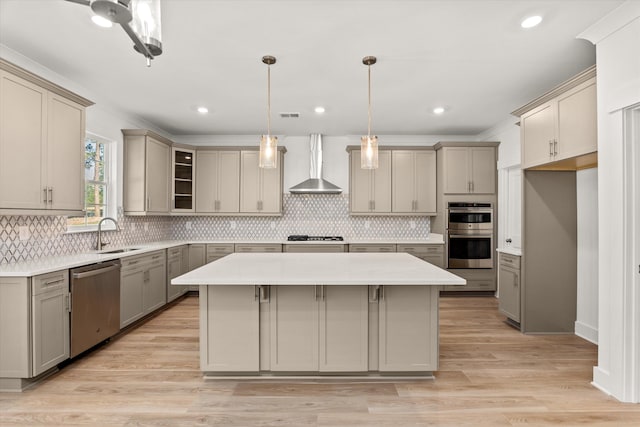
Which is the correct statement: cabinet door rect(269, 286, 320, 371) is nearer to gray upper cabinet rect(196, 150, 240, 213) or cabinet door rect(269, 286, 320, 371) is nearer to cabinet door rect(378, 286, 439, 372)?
cabinet door rect(378, 286, 439, 372)

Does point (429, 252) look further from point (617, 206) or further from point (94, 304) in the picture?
point (94, 304)

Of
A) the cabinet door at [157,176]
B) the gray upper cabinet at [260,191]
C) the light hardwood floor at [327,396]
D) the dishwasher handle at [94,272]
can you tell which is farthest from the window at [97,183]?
the gray upper cabinet at [260,191]

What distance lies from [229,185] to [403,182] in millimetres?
2905

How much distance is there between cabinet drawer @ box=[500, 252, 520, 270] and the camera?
3900mm

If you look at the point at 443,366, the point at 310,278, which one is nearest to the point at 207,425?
the point at 310,278

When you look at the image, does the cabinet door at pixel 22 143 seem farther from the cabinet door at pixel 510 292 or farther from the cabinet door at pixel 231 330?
the cabinet door at pixel 510 292

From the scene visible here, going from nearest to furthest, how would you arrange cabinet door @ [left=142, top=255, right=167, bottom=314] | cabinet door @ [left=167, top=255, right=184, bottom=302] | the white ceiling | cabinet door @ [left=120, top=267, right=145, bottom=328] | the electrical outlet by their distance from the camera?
1. the white ceiling
2. the electrical outlet
3. cabinet door @ [left=120, top=267, right=145, bottom=328]
4. cabinet door @ [left=142, top=255, right=167, bottom=314]
5. cabinet door @ [left=167, top=255, right=184, bottom=302]

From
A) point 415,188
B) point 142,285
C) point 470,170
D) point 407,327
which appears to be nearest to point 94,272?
point 142,285

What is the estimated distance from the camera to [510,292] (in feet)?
13.2

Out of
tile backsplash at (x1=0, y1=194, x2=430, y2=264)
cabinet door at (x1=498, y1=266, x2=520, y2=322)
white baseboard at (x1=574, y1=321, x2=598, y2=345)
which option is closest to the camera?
white baseboard at (x1=574, y1=321, x2=598, y2=345)

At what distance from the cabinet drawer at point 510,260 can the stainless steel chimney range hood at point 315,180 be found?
2573 mm

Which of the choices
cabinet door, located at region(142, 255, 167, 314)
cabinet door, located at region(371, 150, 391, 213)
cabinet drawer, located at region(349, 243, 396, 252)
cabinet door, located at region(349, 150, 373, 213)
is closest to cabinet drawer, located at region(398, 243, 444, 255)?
cabinet drawer, located at region(349, 243, 396, 252)

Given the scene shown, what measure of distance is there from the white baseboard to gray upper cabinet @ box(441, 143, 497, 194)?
2.33m

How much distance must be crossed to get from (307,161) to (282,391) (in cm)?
427
